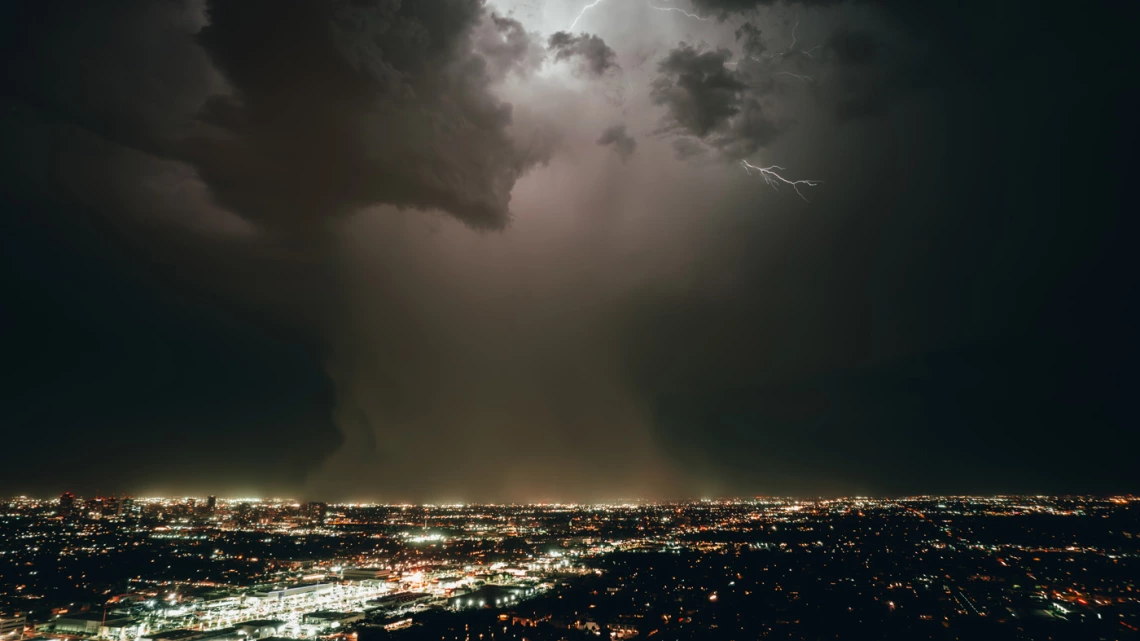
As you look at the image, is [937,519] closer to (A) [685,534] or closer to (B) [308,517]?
(A) [685,534]

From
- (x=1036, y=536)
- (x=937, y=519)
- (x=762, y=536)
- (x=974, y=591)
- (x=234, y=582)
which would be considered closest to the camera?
(x=974, y=591)

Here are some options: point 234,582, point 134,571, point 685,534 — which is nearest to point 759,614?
point 234,582

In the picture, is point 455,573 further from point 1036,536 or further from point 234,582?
point 1036,536

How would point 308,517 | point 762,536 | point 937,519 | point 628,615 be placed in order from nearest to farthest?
point 628,615 < point 762,536 < point 937,519 < point 308,517

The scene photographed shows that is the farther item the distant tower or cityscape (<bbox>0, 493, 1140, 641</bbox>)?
the distant tower

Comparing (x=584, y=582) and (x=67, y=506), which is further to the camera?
(x=67, y=506)

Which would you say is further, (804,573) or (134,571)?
(134,571)

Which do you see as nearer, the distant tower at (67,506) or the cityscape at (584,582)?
the cityscape at (584,582)
